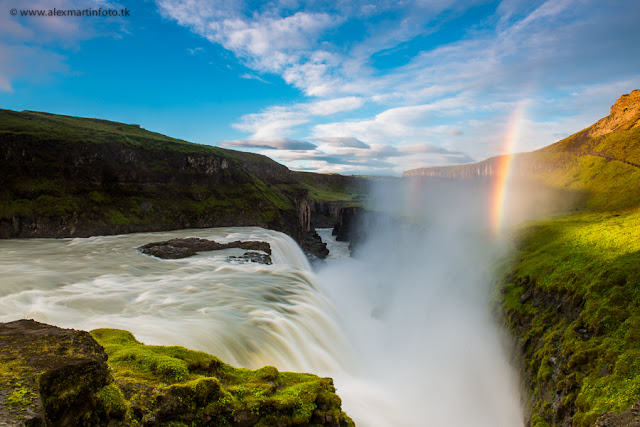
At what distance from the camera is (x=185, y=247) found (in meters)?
37.0

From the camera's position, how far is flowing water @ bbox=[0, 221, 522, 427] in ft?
48.2

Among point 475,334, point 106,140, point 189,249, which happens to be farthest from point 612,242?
point 106,140

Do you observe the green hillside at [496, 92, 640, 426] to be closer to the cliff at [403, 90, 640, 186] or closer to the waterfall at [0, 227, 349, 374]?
the waterfall at [0, 227, 349, 374]

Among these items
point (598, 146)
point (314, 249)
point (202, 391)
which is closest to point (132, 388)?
point (202, 391)

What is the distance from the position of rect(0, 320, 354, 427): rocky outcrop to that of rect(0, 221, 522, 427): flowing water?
408 cm

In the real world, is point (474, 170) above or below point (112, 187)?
above

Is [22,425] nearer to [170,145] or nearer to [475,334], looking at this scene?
[475,334]

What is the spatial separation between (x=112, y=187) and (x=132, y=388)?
6317 cm

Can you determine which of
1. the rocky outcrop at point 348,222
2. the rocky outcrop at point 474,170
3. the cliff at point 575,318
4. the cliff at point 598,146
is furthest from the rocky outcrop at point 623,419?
the rocky outcrop at point 474,170

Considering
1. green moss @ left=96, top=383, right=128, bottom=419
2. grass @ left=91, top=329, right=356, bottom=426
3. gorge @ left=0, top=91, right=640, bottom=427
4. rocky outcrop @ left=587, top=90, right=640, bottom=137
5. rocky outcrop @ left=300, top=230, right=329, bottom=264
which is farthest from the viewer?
rocky outcrop @ left=300, top=230, right=329, bottom=264

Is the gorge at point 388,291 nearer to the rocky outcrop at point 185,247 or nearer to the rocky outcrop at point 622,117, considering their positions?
the rocky outcrop at point 622,117

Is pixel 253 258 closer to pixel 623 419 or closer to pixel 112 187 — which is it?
pixel 623 419

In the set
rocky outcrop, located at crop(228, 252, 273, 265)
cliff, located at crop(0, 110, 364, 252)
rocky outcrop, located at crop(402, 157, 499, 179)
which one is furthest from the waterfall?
rocky outcrop, located at crop(402, 157, 499, 179)

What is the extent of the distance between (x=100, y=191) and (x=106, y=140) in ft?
38.1
